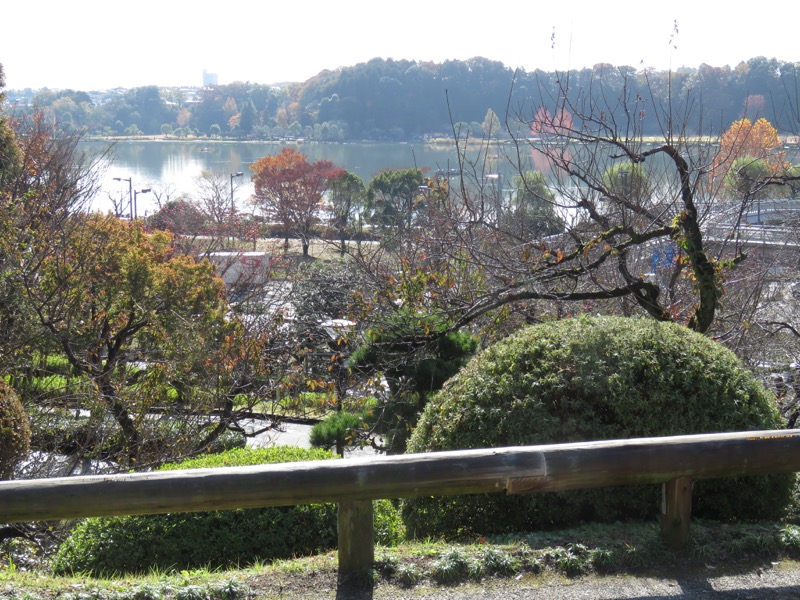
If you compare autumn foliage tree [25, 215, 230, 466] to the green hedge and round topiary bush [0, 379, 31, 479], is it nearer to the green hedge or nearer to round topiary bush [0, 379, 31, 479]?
round topiary bush [0, 379, 31, 479]

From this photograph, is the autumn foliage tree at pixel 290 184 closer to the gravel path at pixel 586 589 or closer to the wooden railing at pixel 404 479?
the wooden railing at pixel 404 479

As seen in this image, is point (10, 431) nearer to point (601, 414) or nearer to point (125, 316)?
point (601, 414)

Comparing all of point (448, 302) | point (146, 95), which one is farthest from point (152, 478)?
point (146, 95)

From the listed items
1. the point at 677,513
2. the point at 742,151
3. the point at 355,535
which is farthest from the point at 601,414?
the point at 742,151

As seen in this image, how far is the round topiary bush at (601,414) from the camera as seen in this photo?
5.14m

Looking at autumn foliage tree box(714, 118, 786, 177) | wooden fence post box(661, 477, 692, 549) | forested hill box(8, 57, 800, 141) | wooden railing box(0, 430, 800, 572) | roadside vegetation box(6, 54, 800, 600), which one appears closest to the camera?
wooden railing box(0, 430, 800, 572)

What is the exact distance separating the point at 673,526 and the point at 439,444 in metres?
1.60

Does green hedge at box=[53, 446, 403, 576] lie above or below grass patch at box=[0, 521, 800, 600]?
below

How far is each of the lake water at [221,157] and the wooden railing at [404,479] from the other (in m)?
69.2

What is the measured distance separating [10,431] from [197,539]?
342 centimetres

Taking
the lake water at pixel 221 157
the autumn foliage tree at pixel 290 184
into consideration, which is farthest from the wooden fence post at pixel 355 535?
the lake water at pixel 221 157

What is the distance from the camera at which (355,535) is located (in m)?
4.18

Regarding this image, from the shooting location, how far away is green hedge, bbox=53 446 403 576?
17.5 ft

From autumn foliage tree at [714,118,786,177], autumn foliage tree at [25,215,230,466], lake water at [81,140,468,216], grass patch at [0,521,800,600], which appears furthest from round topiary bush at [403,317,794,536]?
lake water at [81,140,468,216]
